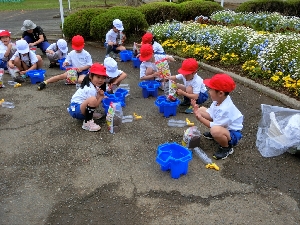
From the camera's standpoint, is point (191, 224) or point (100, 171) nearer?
point (191, 224)

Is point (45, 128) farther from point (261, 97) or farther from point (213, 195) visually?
point (261, 97)

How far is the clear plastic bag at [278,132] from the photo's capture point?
13.2ft

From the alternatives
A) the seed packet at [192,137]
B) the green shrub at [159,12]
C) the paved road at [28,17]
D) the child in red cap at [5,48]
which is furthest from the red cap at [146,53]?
the paved road at [28,17]

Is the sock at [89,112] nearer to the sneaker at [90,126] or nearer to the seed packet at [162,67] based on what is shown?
the sneaker at [90,126]

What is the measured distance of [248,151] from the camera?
4281 millimetres

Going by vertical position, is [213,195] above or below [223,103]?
below

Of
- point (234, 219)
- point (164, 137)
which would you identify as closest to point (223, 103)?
point (164, 137)

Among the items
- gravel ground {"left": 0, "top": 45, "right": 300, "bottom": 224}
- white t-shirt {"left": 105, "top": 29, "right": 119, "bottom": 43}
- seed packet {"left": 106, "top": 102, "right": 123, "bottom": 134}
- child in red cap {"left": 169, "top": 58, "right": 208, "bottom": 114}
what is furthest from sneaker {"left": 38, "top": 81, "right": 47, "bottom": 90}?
child in red cap {"left": 169, "top": 58, "right": 208, "bottom": 114}

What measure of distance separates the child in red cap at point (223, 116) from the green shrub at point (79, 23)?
6.79 m

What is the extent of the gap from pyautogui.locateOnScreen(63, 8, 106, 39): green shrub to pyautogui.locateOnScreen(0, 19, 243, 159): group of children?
2041mm

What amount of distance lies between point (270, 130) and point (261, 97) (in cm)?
163

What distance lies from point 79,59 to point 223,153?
373 centimetres

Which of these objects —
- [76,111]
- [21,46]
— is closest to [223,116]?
[76,111]

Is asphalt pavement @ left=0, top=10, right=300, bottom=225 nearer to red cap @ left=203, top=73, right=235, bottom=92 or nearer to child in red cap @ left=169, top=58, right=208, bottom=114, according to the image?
child in red cap @ left=169, top=58, right=208, bottom=114
